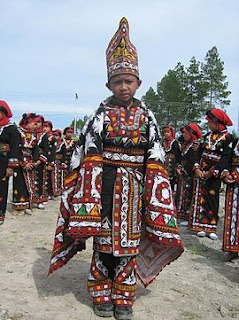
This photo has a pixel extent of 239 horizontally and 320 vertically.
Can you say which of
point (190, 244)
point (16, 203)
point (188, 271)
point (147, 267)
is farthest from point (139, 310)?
point (16, 203)

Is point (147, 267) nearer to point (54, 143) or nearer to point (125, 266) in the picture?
point (125, 266)

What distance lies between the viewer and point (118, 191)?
3156 millimetres

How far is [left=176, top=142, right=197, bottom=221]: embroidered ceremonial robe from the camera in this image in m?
7.37

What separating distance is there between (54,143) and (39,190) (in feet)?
3.91

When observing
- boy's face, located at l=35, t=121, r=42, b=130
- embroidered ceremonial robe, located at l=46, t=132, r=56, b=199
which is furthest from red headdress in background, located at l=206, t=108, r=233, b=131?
embroidered ceremonial robe, located at l=46, t=132, r=56, b=199

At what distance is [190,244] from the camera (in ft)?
19.1

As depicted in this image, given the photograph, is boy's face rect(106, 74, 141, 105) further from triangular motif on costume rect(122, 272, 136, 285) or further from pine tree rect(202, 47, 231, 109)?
pine tree rect(202, 47, 231, 109)

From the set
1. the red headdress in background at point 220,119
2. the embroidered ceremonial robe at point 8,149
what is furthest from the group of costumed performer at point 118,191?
the embroidered ceremonial robe at point 8,149

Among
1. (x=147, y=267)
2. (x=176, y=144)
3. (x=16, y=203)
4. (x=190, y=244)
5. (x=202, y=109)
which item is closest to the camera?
(x=147, y=267)

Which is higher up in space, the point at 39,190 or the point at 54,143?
the point at 54,143

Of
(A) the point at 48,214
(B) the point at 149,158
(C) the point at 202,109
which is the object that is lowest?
(A) the point at 48,214

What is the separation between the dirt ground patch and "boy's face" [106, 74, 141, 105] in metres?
1.78

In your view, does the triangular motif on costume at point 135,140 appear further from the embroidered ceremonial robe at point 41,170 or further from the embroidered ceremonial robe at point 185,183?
the embroidered ceremonial robe at point 41,170

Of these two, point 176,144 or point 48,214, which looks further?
point 176,144
